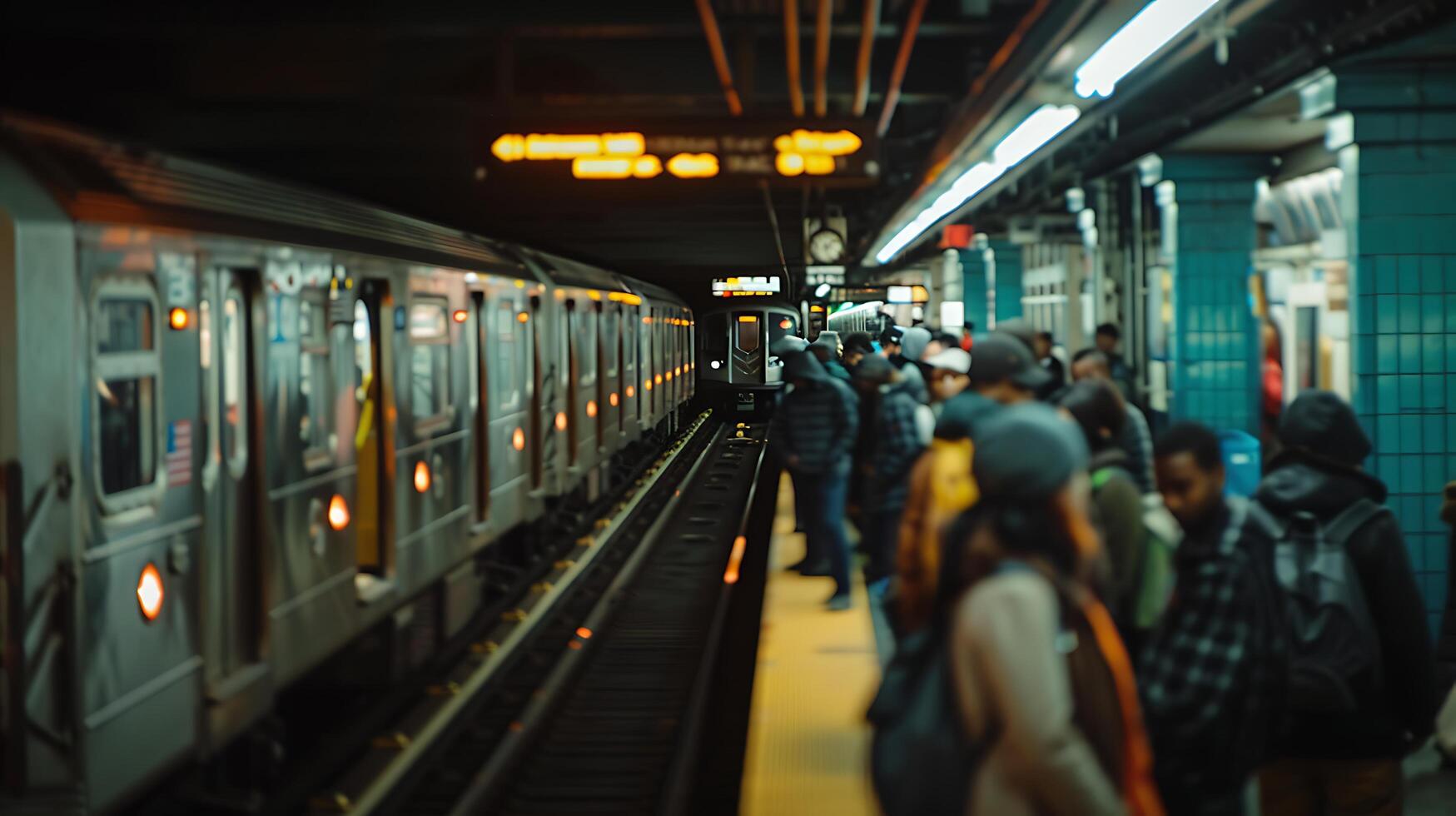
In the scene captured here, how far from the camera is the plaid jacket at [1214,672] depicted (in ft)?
11.0

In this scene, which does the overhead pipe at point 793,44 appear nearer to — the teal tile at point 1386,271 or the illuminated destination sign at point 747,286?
the teal tile at point 1386,271

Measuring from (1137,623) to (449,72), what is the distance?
7.50 metres

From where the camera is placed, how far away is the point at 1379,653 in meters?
4.12

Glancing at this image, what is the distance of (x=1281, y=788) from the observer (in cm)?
429

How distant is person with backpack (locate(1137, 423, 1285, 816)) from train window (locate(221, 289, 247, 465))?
380 centimetres

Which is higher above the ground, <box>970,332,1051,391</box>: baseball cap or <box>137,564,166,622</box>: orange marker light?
<box>970,332,1051,391</box>: baseball cap

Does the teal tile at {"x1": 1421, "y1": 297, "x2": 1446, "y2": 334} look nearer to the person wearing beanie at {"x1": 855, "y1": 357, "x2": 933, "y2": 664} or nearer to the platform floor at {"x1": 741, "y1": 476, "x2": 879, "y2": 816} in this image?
the person wearing beanie at {"x1": 855, "y1": 357, "x2": 933, "y2": 664}

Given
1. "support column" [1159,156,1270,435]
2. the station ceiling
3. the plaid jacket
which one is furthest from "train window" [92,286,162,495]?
"support column" [1159,156,1270,435]

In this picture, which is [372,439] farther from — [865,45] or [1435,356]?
[1435,356]

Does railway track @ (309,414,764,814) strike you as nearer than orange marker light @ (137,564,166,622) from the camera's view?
No

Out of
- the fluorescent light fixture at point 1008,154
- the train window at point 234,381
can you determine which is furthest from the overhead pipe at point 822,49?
the train window at point 234,381

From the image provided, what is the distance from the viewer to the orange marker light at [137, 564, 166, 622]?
17.2ft

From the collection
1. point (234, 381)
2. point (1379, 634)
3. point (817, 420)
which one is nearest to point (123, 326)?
point (234, 381)

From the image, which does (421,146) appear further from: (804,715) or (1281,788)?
(1281,788)
